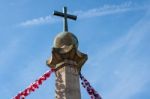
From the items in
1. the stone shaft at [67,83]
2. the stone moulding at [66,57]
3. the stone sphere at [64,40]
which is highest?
the stone sphere at [64,40]

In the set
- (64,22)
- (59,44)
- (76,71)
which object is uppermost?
(64,22)

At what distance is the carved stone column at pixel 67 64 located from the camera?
17.1 m

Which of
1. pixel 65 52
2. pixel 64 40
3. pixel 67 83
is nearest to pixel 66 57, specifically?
pixel 65 52

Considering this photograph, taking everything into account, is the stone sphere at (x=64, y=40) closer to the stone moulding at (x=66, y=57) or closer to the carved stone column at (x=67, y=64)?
the carved stone column at (x=67, y=64)

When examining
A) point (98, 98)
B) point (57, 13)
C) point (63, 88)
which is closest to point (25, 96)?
point (63, 88)

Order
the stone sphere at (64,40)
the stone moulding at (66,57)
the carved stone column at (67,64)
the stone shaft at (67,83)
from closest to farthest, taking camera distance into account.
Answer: the stone shaft at (67,83)
the carved stone column at (67,64)
the stone moulding at (66,57)
the stone sphere at (64,40)

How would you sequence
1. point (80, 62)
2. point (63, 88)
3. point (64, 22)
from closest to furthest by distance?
1. point (63, 88)
2. point (80, 62)
3. point (64, 22)

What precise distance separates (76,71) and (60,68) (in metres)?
0.80

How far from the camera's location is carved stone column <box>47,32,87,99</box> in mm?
17094

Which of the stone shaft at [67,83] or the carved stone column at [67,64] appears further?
the carved stone column at [67,64]

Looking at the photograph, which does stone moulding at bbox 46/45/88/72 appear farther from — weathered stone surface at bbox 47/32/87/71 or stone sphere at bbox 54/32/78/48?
stone sphere at bbox 54/32/78/48

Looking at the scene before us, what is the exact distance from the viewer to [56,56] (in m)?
17.8

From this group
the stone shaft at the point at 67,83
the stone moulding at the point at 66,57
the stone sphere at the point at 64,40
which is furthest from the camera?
the stone sphere at the point at 64,40

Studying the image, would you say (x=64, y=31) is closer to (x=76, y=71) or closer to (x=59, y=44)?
(x=59, y=44)
